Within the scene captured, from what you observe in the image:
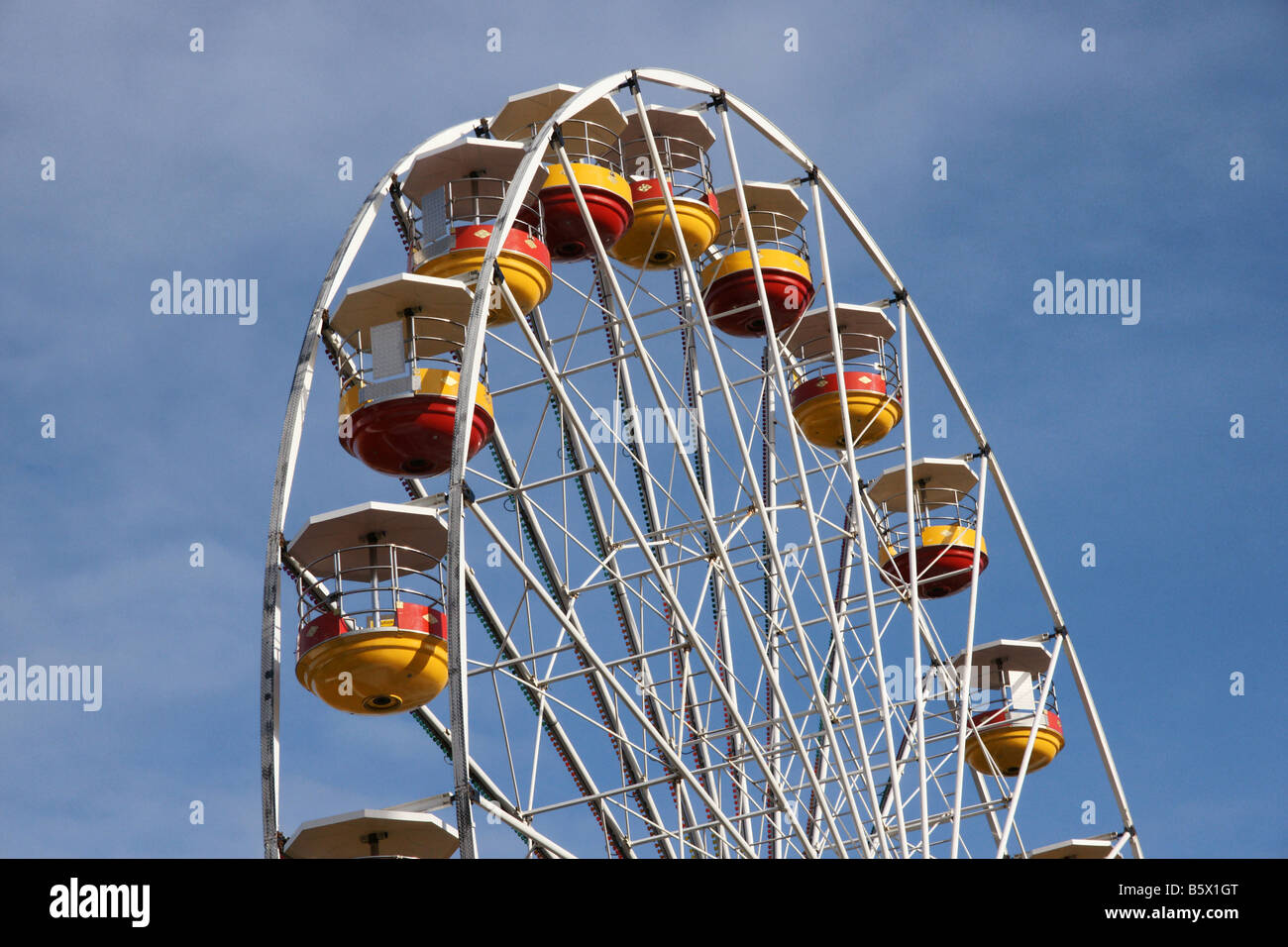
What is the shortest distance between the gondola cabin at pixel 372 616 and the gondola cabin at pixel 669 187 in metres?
6.85

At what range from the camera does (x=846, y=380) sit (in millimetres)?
28594

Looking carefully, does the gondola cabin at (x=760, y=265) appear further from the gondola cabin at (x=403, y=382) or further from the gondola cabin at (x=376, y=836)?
the gondola cabin at (x=376, y=836)

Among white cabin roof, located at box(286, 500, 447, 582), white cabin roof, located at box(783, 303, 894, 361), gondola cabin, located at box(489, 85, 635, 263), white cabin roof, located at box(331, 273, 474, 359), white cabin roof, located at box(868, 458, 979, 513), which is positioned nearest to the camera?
white cabin roof, located at box(286, 500, 447, 582)

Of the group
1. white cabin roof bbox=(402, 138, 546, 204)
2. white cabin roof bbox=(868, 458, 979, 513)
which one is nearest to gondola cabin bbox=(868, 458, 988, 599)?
white cabin roof bbox=(868, 458, 979, 513)

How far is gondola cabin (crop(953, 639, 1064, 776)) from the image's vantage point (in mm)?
29625

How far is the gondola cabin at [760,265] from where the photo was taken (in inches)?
1110

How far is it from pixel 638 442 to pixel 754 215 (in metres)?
4.15

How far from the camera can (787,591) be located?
23.9 meters

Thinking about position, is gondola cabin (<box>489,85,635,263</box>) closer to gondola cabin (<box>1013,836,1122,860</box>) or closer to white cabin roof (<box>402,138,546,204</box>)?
white cabin roof (<box>402,138,546,204</box>)

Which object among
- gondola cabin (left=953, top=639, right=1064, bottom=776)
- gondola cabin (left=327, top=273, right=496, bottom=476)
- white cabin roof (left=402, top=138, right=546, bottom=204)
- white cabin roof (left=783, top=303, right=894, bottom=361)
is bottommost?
gondola cabin (left=953, top=639, right=1064, bottom=776)

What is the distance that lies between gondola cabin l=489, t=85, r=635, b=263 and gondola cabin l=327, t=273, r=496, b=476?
3.47m

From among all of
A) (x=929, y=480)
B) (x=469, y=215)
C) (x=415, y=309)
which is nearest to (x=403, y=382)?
(x=415, y=309)
